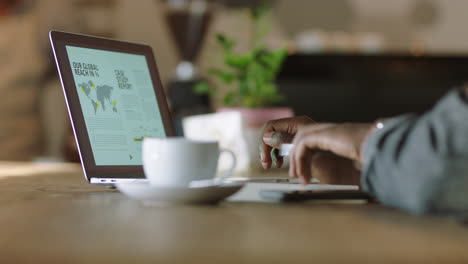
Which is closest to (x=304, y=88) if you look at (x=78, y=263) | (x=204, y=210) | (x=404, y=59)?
(x=404, y=59)

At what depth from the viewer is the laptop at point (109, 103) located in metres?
1.00

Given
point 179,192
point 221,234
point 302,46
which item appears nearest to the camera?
point 221,234

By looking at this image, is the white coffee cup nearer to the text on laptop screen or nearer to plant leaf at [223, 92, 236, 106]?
the text on laptop screen

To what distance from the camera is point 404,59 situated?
160 inches

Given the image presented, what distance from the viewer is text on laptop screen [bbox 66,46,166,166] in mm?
1018

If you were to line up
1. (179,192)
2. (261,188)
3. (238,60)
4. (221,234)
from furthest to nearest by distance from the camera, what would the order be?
1. (238,60)
2. (261,188)
3. (179,192)
4. (221,234)

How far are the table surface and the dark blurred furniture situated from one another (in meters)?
3.24

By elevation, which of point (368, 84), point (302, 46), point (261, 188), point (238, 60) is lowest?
point (261, 188)

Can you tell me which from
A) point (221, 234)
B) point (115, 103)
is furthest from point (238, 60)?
point (221, 234)

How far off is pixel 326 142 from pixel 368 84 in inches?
131

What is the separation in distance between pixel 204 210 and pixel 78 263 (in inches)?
10.7

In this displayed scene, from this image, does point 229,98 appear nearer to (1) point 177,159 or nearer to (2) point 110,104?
(2) point 110,104

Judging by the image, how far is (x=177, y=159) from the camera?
0.80 meters

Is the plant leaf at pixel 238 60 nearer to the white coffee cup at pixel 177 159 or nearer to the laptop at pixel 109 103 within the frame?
the laptop at pixel 109 103
